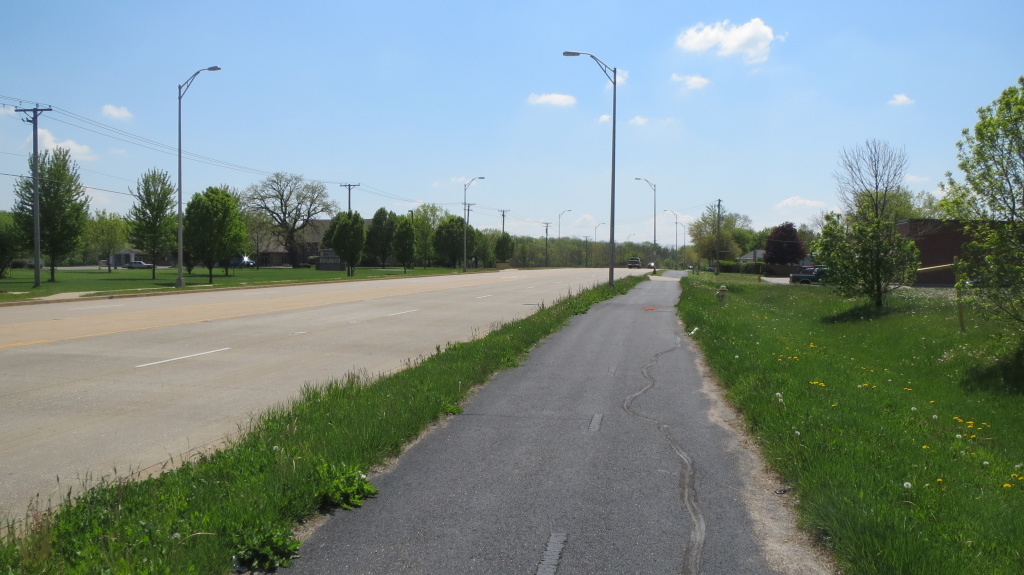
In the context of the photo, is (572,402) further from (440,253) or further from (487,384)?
(440,253)

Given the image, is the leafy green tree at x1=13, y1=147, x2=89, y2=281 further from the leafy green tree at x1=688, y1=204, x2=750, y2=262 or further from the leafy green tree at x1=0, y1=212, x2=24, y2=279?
the leafy green tree at x1=688, y1=204, x2=750, y2=262

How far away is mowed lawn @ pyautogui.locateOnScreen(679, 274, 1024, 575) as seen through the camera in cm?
444

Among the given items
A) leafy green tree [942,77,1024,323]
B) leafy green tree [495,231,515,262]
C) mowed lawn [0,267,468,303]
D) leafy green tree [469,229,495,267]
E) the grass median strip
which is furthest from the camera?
leafy green tree [495,231,515,262]

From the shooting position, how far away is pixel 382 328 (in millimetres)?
19328

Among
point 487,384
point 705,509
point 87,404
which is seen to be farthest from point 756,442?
point 87,404

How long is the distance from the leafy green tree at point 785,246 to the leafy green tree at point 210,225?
66.3m

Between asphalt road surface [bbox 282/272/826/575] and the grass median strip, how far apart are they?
0.82ft

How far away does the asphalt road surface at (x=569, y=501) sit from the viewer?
441cm

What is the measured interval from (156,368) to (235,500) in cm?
812

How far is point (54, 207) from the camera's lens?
156ft

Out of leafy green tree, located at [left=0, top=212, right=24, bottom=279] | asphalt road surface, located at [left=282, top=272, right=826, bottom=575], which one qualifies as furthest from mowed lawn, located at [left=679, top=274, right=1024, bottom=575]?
leafy green tree, located at [left=0, top=212, right=24, bottom=279]

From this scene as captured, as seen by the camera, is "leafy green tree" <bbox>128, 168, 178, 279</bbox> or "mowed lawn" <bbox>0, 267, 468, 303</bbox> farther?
"leafy green tree" <bbox>128, 168, 178, 279</bbox>

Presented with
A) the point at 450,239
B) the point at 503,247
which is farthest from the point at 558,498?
the point at 503,247

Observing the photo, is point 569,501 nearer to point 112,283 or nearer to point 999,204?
point 999,204
